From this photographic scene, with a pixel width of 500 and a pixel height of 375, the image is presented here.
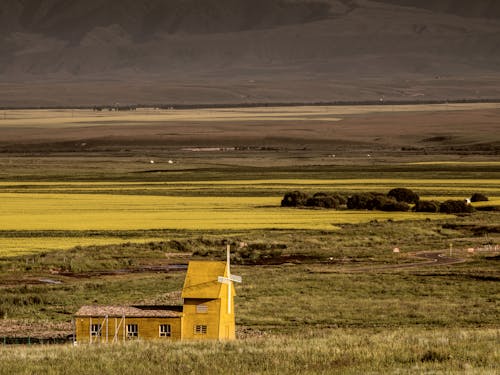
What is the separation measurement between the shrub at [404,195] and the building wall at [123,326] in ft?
118

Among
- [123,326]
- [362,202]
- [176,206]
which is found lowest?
[123,326]

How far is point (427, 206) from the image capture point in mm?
61281

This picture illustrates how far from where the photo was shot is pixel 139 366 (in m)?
21.5

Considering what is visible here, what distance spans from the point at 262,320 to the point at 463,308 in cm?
525

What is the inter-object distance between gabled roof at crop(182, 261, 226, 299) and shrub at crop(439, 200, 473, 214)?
32.7m

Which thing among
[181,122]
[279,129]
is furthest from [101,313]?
[181,122]

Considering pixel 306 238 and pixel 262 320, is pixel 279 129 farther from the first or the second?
pixel 262 320

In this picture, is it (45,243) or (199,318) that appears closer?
(199,318)

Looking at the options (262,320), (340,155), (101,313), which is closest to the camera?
(101,313)

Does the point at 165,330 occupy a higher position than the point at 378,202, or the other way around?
the point at 378,202

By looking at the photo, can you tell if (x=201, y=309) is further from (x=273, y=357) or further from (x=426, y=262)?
(x=426, y=262)

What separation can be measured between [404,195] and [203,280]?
35.8 m

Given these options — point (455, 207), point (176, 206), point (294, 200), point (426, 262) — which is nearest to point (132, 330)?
point (426, 262)

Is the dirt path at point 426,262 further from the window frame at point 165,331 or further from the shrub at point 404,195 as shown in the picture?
the shrub at point 404,195
